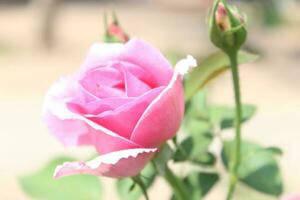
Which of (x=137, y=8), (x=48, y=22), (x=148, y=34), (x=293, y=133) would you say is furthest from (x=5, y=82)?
(x=137, y=8)

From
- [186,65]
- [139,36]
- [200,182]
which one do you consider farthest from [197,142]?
[139,36]

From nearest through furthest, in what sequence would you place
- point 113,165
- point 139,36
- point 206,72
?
1. point 113,165
2. point 206,72
3. point 139,36

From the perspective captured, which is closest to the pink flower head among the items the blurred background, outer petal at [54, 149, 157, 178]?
outer petal at [54, 149, 157, 178]

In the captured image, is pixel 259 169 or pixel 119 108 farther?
pixel 259 169

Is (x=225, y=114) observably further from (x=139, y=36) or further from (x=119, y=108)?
(x=139, y=36)

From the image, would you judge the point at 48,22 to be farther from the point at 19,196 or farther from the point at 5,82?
the point at 19,196

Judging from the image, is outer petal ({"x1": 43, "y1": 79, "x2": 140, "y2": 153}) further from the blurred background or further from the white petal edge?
the blurred background

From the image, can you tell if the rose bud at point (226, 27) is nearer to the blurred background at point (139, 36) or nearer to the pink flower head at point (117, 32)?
the pink flower head at point (117, 32)
